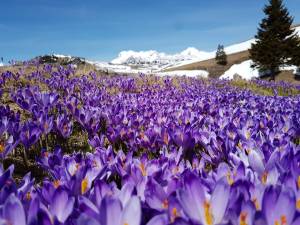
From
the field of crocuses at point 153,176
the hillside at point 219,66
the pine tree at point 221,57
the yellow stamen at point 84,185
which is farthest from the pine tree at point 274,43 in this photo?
the yellow stamen at point 84,185

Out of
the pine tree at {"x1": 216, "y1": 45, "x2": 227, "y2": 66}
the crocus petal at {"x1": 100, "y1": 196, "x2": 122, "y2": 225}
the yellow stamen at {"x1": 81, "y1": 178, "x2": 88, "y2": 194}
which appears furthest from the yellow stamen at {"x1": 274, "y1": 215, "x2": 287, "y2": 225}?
the pine tree at {"x1": 216, "y1": 45, "x2": 227, "y2": 66}

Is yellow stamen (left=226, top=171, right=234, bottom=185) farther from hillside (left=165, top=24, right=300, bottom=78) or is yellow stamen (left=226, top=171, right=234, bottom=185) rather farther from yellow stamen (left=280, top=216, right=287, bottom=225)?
hillside (left=165, top=24, right=300, bottom=78)

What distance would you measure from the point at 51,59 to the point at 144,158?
2241 centimetres

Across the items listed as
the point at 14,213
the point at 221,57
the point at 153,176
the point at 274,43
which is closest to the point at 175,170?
the point at 153,176

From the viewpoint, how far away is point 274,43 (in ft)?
155

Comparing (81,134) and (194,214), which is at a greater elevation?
(194,214)

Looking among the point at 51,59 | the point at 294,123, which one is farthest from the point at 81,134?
the point at 51,59

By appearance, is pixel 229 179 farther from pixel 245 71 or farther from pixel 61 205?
pixel 245 71

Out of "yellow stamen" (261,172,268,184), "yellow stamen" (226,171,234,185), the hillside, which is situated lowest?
the hillside

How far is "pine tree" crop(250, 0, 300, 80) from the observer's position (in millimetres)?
46531

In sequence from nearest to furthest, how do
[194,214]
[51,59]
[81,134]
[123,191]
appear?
[194,214] → [123,191] → [81,134] → [51,59]

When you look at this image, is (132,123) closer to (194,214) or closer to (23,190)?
(23,190)

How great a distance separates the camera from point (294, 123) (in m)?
3.83

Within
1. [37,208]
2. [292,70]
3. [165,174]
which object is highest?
[37,208]
